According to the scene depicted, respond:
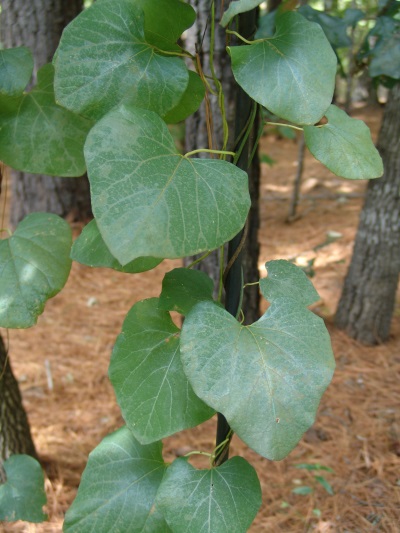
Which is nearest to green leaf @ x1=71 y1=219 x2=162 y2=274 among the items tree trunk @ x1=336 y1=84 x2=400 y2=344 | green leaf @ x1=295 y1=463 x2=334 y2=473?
green leaf @ x1=295 y1=463 x2=334 y2=473

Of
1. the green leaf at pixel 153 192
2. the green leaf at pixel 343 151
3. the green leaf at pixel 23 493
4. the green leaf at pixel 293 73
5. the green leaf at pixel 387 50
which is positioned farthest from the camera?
the green leaf at pixel 387 50

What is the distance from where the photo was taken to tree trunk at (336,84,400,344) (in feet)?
7.52

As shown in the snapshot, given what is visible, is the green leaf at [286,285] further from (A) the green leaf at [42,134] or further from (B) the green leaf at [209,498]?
(A) the green leaf at [42,134]

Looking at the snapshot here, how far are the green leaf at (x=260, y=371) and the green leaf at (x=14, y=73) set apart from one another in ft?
1.82

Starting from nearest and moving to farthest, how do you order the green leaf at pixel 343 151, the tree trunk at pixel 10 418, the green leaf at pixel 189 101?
the green leaf at pixel 343 151
the green leaf at pixel 189 101
the tree trunk at pixel 10 418

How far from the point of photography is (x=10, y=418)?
1676 millimetres

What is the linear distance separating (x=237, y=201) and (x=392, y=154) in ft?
5.84

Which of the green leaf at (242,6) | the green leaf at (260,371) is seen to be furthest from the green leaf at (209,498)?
the green leaf at (242,6)

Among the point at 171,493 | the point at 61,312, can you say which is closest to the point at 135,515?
the point at 171,493

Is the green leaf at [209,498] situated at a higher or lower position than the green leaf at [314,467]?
higher

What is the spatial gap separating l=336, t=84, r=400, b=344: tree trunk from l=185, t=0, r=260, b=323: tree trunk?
610mm

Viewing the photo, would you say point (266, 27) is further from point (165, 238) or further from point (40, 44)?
point (40, 44)

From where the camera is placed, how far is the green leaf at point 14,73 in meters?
0.98

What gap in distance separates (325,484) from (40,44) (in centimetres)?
289
